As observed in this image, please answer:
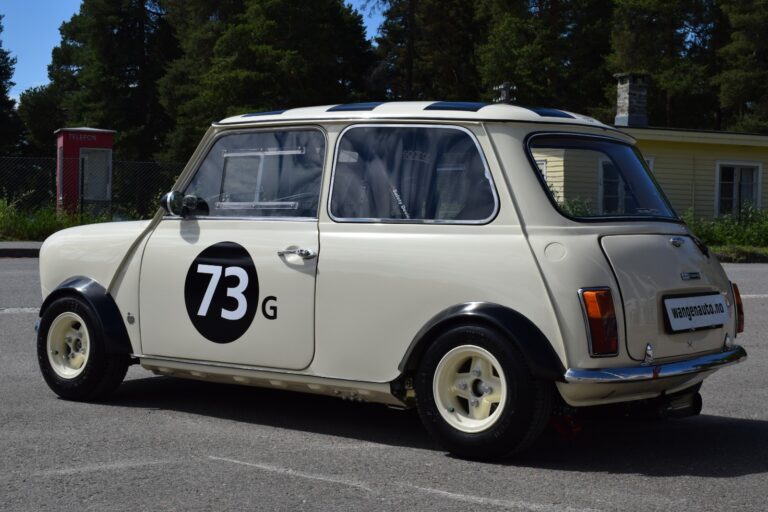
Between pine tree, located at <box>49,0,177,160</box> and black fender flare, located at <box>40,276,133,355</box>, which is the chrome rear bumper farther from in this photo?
pine tree, located at <box>49,0,177,160</box>

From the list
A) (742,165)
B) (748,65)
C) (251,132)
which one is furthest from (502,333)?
(748,65)

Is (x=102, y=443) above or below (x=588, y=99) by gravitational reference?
below

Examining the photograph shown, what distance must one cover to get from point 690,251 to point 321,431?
2.25m

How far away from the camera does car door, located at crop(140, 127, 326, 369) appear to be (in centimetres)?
583

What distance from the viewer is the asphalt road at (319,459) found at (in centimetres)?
453

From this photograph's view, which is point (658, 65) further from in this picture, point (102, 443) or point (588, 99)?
point (102, 443)

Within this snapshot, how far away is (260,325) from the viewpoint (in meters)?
5.90

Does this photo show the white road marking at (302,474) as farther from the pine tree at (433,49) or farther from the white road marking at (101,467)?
the pine tree at (433,49)

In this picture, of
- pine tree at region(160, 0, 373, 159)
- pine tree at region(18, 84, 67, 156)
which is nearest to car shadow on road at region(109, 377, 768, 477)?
pine tree at region(160, 0, 373, 159)

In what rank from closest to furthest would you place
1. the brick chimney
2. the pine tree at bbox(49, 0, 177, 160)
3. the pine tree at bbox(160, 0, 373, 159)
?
the brick chimney → the pine tree at bbox(160, 0, 373, 159) → the pine tree at bbox(49, 0, 177, 160)

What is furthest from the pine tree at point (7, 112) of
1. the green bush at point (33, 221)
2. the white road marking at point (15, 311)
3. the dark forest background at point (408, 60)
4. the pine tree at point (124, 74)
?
the white road marking at point (15, 311)

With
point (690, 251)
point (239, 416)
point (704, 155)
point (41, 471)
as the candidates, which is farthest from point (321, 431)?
point (704, 155)

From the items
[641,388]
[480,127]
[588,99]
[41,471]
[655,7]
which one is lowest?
[41,471]

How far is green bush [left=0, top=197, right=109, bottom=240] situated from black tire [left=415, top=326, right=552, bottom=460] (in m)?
20.3
